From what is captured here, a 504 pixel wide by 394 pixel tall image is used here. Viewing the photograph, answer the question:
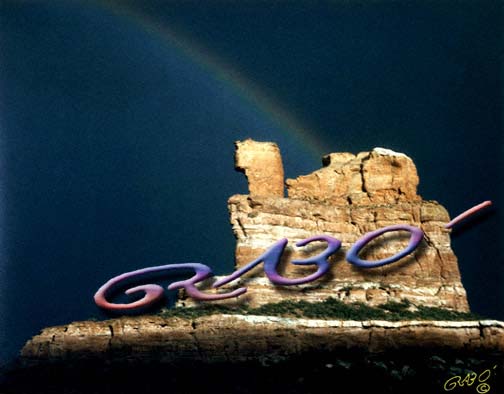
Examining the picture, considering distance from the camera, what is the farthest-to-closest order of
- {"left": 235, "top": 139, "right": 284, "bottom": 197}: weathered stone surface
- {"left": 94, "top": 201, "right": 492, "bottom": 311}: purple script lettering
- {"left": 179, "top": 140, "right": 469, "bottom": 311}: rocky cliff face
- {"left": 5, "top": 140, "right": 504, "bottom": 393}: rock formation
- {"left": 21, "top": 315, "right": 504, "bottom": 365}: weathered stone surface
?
{"left": 235, "top": 139, "right": 284, "bottom": 197}: weathered stone surface
{"left": 179, "top": 140, "right": 469, "bottom": 311}: rocky cliff face
{"left": 94, "top": 201, "right": 492, "bottom": 311}: purple script lettering
{"left": 21, "top": 315, "right": 504, "bottom": 365}: weathered stone surface
{"left": 5, "top": 140, "right": 504, "bottom": 393}: rock formation

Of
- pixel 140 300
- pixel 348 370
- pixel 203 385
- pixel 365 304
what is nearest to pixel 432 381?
pixel 348 370

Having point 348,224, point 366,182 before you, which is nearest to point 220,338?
point 348,224

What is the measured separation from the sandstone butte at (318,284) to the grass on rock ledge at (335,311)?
92cm

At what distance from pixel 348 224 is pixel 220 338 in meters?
16.3

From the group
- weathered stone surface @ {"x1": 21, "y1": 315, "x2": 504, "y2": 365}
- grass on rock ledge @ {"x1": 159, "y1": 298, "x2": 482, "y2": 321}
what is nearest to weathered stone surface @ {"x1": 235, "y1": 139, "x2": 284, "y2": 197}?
grass on rock ledge @ {"x1": 159, "y1": 298, "x2": 482, "y2": 321}

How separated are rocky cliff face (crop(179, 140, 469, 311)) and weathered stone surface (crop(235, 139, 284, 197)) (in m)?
0.06

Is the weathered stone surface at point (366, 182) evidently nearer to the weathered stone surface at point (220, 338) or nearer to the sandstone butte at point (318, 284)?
the sandstone butte at point (318, 284)

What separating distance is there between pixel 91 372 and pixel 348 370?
12.4m

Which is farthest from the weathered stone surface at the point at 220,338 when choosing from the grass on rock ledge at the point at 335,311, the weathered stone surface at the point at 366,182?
the weathered stone surface at the point at 366,182

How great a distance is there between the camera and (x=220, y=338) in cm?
4050

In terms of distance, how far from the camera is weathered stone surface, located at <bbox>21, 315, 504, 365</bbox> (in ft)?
132
